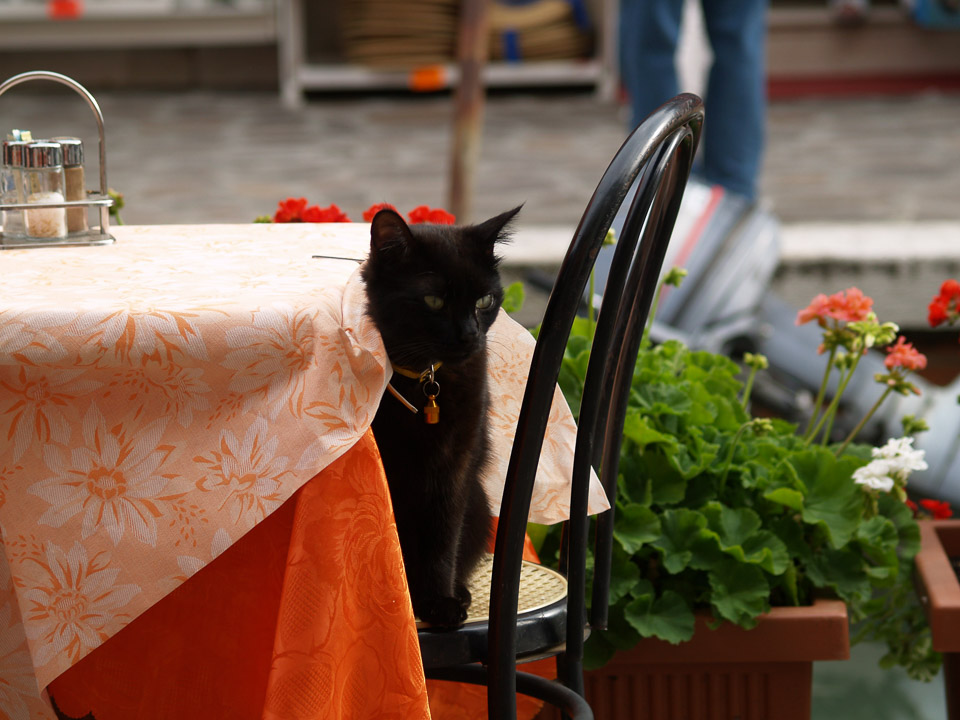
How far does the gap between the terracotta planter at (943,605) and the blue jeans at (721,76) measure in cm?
147

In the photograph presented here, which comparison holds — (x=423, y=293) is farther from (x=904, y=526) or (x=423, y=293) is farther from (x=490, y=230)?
(x=904, y=526)

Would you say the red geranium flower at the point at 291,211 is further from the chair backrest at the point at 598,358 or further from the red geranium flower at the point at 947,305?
the red geranium flower at the point at 947,305

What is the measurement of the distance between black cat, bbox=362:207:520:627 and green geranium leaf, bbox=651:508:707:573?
357mm

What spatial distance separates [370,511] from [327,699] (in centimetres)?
14

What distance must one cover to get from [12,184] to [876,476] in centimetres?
98

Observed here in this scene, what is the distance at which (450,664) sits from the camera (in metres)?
0.89

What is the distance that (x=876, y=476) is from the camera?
1.25 m

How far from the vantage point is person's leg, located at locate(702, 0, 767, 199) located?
2646 millimetres

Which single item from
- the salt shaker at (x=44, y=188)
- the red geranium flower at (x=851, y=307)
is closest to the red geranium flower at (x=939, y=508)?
the red geranium flower at (x=851, y=307)

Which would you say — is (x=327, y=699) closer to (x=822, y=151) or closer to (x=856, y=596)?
(x=856, y=596)

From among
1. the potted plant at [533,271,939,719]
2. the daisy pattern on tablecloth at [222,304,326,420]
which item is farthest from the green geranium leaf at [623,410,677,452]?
the daisy pattern on tablecloth at [222,304,326,420]

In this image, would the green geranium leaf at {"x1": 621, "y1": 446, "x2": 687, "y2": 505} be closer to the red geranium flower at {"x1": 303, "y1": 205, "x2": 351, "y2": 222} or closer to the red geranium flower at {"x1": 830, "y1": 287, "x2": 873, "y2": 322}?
the red geranium flower at {"x1": 830, "y1": 287, "x2": 873, "y2": 322}

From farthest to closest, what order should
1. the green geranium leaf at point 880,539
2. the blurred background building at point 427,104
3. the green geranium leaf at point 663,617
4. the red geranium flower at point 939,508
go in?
the blurred background building at point 427,104 → the red geranium flower at point 939,508 → the green geranium leaf at point 880,539 → the green geranium leaf at point 663,617

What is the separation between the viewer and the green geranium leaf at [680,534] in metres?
1.21
